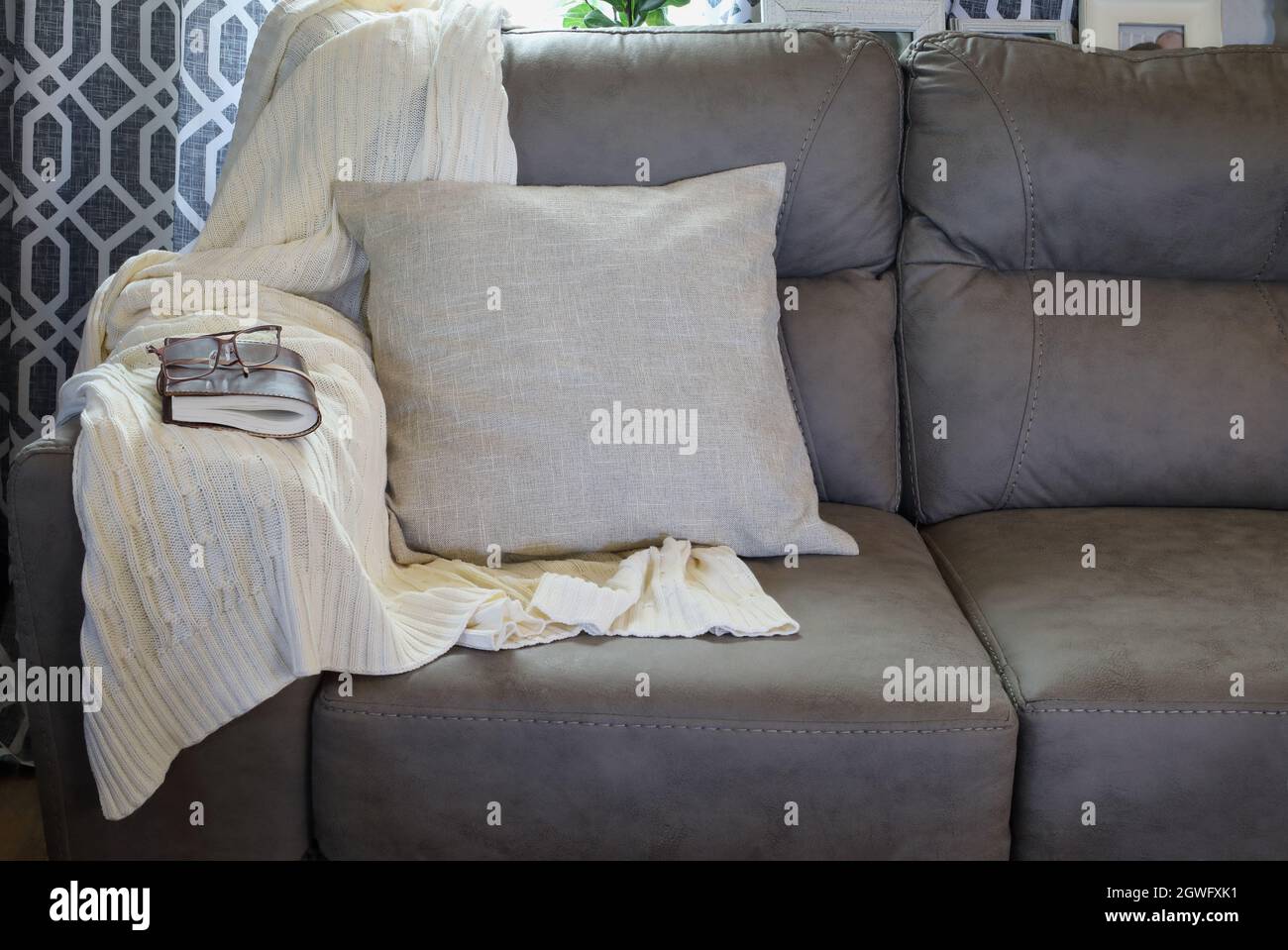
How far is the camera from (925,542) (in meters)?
1.67

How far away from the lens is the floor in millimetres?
1513

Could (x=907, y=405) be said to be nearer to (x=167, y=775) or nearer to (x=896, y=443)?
(x=896, y=443)

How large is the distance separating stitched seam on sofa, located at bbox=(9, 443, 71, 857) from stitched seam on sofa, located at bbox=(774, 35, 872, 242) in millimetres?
1010

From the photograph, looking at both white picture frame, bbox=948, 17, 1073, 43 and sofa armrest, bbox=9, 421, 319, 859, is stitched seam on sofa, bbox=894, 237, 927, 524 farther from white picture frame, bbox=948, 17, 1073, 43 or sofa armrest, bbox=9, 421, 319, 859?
sofa armrest, bbox=9, 421, 319, 859

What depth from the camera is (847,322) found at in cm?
173

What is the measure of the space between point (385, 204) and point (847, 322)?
0.66m

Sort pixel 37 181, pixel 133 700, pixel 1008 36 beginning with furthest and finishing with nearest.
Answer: pixel 37 181, pixel 1008 36, pixel 133 700

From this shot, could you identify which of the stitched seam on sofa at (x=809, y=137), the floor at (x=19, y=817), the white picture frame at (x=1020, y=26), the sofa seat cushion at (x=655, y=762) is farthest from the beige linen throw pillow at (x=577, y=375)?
the white picture frame at (x=1020, y=26)

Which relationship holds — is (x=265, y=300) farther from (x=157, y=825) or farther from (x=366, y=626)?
(x=157, y=825)

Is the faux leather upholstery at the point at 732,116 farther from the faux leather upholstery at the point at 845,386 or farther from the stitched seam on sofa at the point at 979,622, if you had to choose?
the stitched seam on sofa at the point at 979,622

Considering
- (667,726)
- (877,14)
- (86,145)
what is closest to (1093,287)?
(877,14)

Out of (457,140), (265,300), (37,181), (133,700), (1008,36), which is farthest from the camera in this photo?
(37,181)

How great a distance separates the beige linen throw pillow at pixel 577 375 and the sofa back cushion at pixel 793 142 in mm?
132
